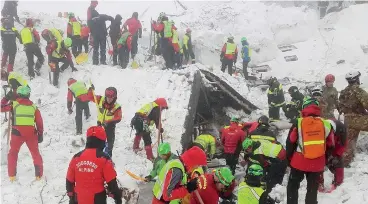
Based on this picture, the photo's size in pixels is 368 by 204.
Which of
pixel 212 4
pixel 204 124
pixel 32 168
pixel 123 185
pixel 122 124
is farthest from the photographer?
pixel 212 4

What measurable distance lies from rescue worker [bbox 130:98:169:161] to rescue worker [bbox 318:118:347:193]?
3844 millimetres

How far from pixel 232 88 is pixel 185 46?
16.7 ft

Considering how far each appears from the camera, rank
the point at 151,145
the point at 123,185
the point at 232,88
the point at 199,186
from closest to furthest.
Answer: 1. the point at 199,186
2. the point at 123,185
3. the point at 151,145
4. the point at 232,88

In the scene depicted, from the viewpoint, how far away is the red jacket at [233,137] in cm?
865

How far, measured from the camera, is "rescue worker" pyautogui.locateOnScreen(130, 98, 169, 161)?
30.0 feet

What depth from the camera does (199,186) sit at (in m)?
5.36

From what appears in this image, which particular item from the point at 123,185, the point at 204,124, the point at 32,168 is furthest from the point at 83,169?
the point at 204,124

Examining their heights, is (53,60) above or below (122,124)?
above

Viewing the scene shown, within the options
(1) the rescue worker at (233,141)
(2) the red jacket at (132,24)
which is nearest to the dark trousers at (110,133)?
(1) the rescue worker at (233,141)

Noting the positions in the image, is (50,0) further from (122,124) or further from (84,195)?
(84,195)

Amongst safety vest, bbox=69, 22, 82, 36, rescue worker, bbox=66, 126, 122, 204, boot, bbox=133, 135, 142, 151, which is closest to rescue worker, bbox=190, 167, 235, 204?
rescue worker, bbox=66, 126, 122, 204

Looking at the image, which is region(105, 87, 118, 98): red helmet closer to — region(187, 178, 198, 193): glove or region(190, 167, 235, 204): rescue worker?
region(190, 167, 235, 204): rescue worker

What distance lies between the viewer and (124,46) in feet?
46.9

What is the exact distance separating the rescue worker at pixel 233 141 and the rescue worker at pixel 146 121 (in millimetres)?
1571
